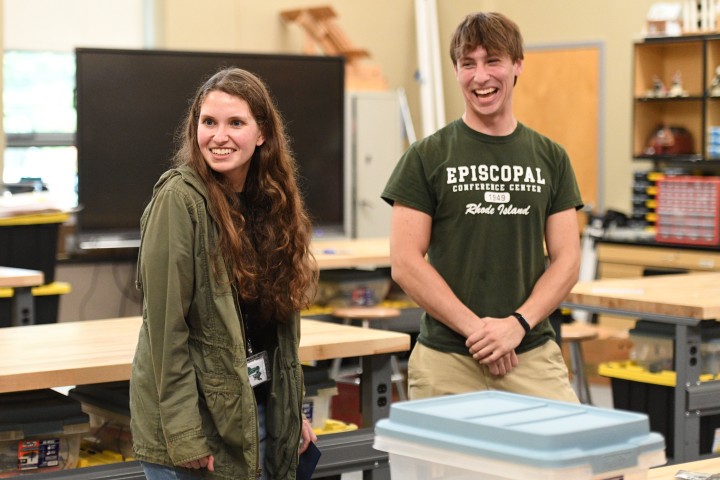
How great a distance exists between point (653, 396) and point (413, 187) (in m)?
1.74

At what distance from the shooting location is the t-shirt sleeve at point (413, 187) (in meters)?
2.80

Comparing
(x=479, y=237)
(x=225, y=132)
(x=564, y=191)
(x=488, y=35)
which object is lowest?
(x=479, y=237)

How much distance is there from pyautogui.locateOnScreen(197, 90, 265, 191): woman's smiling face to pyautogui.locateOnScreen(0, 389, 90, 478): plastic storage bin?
105cm

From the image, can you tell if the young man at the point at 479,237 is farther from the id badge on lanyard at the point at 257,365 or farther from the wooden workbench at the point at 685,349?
the wooden workbench at the point at 685,349

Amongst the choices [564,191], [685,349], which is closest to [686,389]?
[685,349]

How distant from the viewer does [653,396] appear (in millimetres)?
4109

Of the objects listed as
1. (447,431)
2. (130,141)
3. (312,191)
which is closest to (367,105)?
(312,191)

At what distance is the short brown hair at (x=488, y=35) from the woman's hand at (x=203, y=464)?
1.14 m

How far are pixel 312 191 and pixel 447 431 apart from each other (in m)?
6.31

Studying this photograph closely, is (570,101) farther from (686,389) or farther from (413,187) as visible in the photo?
(413,187)

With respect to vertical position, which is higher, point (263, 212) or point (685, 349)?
point (263, 212)

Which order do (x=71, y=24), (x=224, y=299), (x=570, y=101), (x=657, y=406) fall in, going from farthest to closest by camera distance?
(x=570, y=101)
(x=71, y=24)
(x=657, y=406)
(x=224, y=299)

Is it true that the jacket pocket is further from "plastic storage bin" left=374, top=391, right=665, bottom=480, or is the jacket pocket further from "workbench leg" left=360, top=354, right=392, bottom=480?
"workbench leg" left=360, top=354, right=392, bottom=480

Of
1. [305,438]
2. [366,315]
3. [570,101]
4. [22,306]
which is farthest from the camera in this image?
[570,101]
